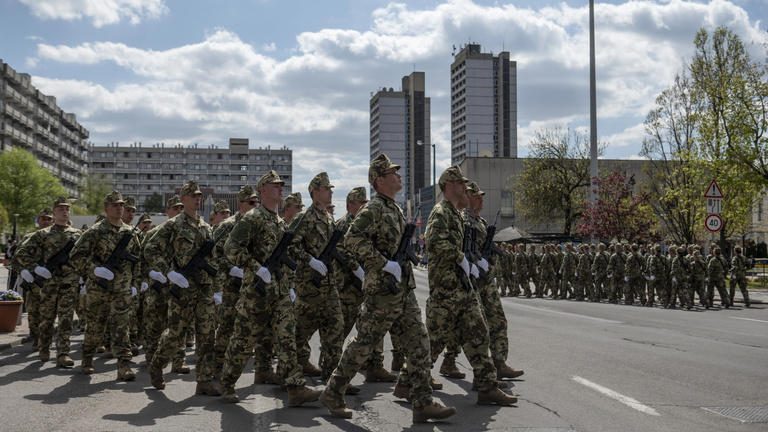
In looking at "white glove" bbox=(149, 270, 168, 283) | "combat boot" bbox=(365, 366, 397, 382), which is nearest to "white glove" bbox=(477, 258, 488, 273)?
"combat boot" bbox=(365, 366, 397, 382)

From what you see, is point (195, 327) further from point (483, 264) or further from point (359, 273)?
point (483, 264)

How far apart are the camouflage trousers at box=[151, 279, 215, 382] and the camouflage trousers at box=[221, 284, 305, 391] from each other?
2.09 feet

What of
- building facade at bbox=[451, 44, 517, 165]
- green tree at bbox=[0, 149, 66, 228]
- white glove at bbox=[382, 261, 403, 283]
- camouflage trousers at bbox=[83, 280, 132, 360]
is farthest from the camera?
building facade at bbox=[451, 44, 517, 165]

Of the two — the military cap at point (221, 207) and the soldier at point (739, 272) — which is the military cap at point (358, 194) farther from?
the soldier at point (739, 272)

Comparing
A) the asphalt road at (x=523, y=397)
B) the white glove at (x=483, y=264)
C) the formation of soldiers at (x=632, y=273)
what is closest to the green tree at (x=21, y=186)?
the formation of soldiers at (x=632, y=273)

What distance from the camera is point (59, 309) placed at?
9.52 meters

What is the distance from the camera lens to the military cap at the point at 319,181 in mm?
7848

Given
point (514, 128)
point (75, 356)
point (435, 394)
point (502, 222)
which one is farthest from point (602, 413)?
point (514, 128)

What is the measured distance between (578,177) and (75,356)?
4899cm

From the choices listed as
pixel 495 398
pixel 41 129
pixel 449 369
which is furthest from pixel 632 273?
pixel 41 129

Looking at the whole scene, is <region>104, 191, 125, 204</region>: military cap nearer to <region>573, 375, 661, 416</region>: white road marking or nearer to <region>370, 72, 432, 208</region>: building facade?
<region>573, 375, 661, 416</region>: white road marking

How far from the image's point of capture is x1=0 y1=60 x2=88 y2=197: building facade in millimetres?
98312

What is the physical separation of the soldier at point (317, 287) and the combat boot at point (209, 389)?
99 cm

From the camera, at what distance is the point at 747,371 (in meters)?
8.78
